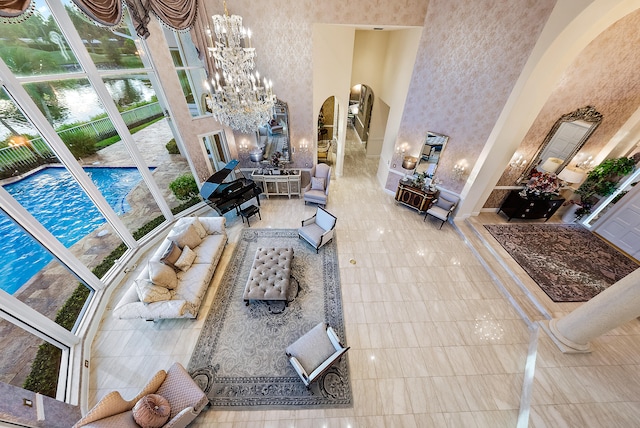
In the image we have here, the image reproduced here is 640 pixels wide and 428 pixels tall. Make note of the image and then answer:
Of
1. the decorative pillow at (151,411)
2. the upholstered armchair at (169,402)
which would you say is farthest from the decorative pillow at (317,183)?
the decorative pillow at (151,411)

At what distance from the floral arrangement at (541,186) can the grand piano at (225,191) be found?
25.3ft

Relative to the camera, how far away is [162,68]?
5059mm

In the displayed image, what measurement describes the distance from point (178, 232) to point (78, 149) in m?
2.26

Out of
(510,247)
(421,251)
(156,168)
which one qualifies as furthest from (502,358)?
(156,168)

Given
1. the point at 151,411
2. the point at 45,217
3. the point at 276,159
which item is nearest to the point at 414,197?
the point at 276,159

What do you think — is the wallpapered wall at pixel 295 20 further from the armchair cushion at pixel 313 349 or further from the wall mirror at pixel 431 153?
the armchair cushion at pixel 313 349

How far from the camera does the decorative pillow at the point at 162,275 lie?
4.13 metres

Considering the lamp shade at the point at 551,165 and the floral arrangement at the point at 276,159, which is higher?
the lamp shade at the point at 551,165

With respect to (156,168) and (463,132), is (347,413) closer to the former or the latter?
(463,132)

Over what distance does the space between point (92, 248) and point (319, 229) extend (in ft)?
16.6

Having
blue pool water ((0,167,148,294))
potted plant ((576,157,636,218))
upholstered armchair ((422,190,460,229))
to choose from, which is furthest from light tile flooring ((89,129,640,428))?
potted plant ((576,157,636,218))

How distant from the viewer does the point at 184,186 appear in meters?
6.55

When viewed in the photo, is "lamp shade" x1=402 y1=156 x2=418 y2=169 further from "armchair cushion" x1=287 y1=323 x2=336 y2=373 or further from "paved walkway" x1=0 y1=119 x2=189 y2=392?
"paved walkway" x1=0 y1=119 x2=189 y2=392

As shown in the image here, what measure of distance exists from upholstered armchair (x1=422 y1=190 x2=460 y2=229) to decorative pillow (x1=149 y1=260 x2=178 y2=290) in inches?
259
